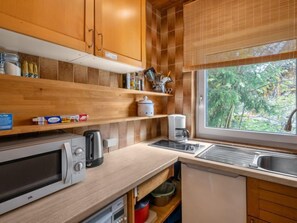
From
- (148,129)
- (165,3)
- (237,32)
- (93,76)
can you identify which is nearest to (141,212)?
(148,129)

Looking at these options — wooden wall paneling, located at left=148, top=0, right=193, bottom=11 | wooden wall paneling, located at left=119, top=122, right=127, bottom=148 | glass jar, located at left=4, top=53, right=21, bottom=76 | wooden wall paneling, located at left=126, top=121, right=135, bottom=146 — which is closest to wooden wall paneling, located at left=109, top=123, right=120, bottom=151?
wooden wall paneling, located at left=119, top=122, right=127, bottom=148

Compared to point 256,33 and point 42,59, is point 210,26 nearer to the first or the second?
point 256,33

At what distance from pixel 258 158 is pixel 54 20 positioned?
5.16ft

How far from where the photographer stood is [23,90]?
969 mm

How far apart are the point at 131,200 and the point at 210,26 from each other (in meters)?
1.65

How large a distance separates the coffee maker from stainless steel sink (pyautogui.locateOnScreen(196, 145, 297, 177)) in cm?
37

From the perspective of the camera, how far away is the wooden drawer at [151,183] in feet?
3.31

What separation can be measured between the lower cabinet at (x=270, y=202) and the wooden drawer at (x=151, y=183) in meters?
0.54

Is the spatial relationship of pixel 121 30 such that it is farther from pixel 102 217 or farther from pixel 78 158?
pixel 102 217

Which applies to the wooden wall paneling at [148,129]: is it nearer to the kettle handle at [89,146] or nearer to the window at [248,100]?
the window at [248,100]

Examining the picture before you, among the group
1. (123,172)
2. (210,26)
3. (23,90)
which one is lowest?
(123,172)

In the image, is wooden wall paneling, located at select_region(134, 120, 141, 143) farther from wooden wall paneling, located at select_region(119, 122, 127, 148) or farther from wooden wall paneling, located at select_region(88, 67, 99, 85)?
wooden wall paneling, located at select_region(88, 67, 99, 85)

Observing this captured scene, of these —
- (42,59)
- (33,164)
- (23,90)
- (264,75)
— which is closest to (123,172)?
(33,164)

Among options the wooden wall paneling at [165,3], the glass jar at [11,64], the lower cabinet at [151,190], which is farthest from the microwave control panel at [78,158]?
the wooden wall paneling at [165,3]
